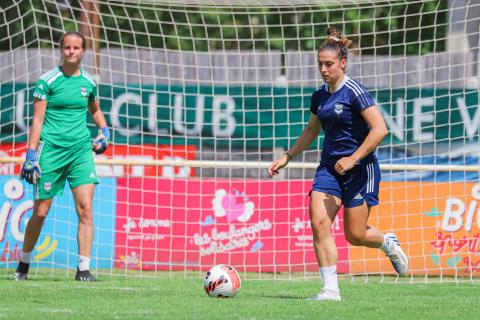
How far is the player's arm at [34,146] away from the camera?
29.1 feet

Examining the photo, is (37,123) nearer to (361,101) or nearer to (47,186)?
(47,186)

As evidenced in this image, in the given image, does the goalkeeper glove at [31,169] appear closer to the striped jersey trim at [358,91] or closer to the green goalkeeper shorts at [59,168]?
the green goalkeeper shorts at [59,168]

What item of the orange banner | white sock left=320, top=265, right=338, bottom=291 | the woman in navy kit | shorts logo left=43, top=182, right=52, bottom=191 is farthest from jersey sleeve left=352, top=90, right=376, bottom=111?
the orange banner

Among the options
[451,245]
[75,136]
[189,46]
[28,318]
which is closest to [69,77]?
[75,136]

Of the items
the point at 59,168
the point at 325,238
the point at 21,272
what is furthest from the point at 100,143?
the point at 325,238

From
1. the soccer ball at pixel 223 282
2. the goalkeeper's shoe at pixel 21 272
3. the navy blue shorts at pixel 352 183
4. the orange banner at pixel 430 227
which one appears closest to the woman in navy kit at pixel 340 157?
the navy blue shorts at pixel 352 183

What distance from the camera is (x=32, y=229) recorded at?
9.23 m

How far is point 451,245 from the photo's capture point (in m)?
11.2

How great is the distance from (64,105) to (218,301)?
2855 millimetres

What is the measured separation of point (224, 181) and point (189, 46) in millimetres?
14231

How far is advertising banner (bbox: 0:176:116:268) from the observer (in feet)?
37.4

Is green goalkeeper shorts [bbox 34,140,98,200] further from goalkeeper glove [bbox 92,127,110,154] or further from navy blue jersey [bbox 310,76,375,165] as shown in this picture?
navy blue jersey [bbox 310,76,375,165]

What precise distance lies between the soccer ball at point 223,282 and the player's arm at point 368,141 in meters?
1.04

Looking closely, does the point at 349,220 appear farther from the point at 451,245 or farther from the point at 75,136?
the point at 451,245
